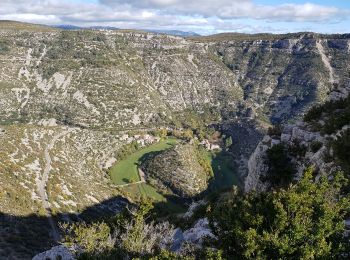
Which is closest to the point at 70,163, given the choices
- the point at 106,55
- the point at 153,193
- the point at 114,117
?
the point at 153,193

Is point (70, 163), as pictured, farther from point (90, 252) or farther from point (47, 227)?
point (90, 252)

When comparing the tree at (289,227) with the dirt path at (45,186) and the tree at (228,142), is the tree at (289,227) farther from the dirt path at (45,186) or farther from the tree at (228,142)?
the tree at (228,142)

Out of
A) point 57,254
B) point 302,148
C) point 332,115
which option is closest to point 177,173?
point 57,254

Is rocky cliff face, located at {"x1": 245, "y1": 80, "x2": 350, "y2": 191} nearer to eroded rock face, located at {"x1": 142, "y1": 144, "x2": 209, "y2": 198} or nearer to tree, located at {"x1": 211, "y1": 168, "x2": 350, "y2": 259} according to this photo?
tree, located at {"x1": 211, "y1": 168, "x2": 350, "y2": 259}

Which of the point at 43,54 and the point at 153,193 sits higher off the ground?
the point at 43,54

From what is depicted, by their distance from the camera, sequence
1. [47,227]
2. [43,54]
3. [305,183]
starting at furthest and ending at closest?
[43,54]
[47,227]
[305,183]
